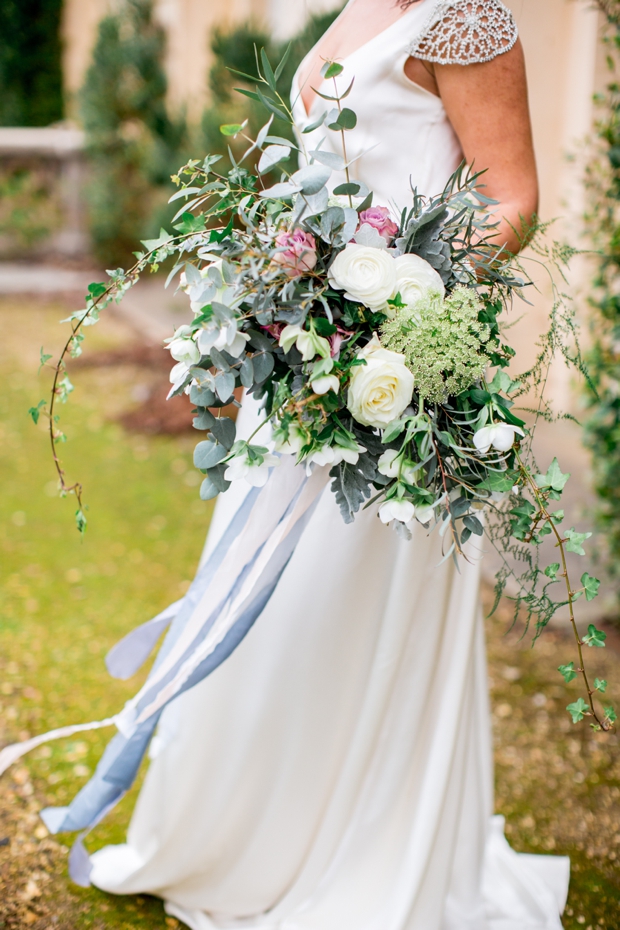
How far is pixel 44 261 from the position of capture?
1063cm

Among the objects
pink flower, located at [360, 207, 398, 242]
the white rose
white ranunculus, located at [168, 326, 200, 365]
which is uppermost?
pink flower, located at [360, 207, 398, 242]

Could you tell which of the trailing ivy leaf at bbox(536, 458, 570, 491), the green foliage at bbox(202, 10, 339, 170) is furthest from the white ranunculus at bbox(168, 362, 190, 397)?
the green foliage at bbox(202, 10, 339, 170)

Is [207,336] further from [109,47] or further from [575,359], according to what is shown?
[109,47]

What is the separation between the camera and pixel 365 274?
133cm

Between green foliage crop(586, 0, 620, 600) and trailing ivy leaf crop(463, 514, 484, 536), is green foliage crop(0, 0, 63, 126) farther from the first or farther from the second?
trailing ivy leaf crop(463, 514, 484, 536)

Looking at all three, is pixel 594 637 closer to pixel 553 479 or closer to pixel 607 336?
pixel 553 479

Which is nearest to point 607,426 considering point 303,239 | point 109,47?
point 303,239

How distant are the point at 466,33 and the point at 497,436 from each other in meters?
0.81

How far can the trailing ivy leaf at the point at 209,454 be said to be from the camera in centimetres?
144

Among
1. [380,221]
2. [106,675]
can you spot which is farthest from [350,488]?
[106,675]

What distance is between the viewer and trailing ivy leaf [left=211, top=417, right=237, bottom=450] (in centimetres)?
144

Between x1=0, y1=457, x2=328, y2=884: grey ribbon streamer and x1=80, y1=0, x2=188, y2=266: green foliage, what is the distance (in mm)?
8415

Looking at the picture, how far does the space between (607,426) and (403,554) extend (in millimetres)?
1875

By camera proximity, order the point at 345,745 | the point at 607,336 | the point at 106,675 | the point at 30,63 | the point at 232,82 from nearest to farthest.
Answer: the point at 345,745
the point at 106,675
the point at 607,336
the point at 232,82
the point at 30,63
